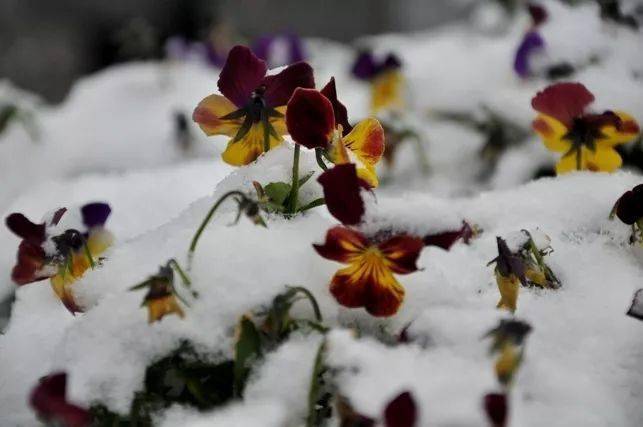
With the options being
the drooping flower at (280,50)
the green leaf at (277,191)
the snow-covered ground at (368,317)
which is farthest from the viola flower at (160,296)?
the drooping flower at (280,50)

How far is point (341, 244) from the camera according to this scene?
0.62 metres

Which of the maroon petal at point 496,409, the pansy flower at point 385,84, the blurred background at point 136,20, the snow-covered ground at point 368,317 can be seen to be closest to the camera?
the maroon petal at point 496,409

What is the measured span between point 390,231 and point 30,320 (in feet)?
1.53

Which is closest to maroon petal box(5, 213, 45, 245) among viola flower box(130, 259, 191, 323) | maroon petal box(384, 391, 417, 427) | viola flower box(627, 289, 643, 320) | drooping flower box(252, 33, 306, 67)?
viola flower box(130, 259, 191, 323)

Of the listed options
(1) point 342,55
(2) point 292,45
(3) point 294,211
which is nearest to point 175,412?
(3) point 294,211

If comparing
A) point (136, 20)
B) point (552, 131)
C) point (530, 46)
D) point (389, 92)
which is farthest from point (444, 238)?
point (136, 20)

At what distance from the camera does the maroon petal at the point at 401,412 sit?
0.49 meters

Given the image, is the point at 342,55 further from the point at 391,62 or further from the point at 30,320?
the point at 30,320

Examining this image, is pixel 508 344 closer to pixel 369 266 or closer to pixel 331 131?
pixel 369 266

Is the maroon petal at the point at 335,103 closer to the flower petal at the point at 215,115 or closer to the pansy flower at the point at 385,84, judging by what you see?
the flower petal at the point at 215,115

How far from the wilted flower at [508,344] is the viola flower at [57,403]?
30 centimetres

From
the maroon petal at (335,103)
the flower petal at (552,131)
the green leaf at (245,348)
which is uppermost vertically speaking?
the flower petal at (552,131)

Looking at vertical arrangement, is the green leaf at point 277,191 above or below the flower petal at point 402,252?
above

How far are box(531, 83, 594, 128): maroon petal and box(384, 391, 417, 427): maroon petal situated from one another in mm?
480
